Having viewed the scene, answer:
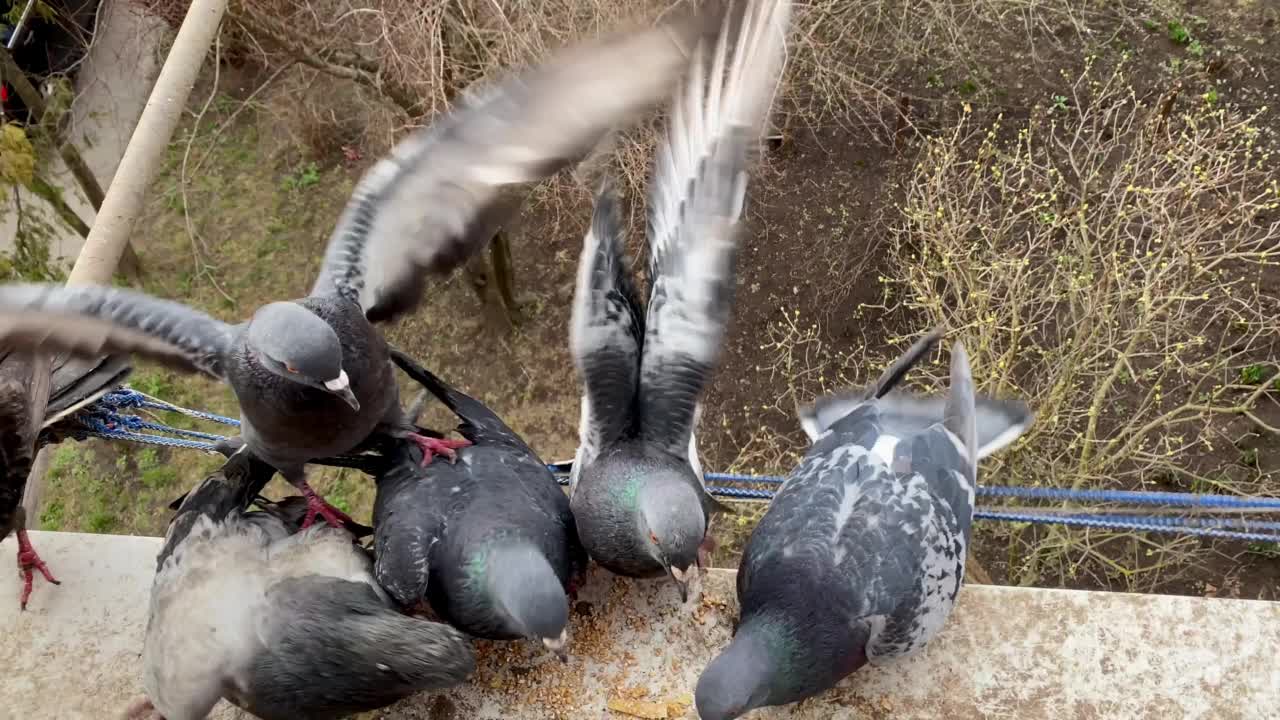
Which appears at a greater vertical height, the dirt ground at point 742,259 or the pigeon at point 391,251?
the pigeon at point 391,251

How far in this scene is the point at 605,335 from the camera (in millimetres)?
4516

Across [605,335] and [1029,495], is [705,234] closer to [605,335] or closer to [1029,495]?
[605,335]

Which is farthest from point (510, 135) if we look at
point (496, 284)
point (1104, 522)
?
point (496, 284)

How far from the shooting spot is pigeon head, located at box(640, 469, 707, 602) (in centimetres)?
380

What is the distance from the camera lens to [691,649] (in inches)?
169

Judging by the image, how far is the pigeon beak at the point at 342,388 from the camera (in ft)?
12.3

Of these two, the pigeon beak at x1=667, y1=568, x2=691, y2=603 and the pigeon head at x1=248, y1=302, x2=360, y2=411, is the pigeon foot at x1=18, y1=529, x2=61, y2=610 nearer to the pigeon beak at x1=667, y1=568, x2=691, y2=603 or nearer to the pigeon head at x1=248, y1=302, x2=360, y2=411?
the pigeon head at x1=248, y1=302, x2=360, y2=411

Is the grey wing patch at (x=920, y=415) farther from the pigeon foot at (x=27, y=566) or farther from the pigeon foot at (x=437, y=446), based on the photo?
the pigeon foot at (x=27, y=566)

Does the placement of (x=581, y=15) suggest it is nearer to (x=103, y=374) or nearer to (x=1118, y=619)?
(x=103, y=374)

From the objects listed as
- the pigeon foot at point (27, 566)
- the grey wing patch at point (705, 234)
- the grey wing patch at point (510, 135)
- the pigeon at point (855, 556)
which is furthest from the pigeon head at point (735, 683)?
the pigeon foot at point (27, 566)

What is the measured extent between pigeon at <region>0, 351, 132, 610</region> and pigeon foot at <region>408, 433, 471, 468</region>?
1.51 metres

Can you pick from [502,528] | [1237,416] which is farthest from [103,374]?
[1237,416]

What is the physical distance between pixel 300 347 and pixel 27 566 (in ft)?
7.49

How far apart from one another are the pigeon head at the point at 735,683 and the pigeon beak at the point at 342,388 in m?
1.86
